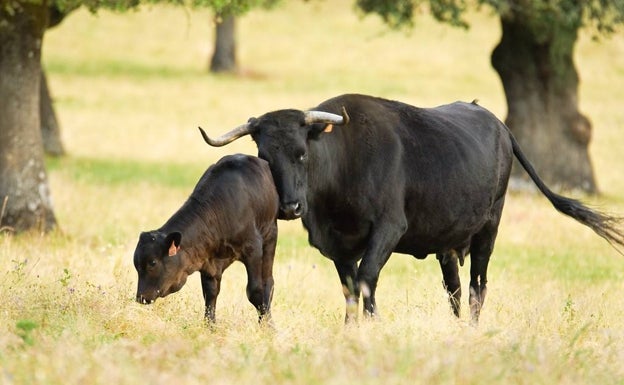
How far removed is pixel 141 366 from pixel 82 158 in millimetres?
21428

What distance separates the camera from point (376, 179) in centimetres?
954

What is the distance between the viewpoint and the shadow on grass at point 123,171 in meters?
23.2

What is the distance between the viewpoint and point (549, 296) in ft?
36.0

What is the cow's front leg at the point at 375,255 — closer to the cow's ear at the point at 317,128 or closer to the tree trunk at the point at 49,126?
the cow's ear at the point at 317,128

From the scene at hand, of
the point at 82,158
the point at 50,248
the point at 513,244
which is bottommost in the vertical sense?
the point at 82,158

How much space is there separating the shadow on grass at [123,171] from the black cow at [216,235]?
43.9 feet

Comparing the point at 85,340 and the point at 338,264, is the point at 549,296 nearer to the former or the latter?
the point at 338,264

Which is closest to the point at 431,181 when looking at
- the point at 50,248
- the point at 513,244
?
the point at 50,248

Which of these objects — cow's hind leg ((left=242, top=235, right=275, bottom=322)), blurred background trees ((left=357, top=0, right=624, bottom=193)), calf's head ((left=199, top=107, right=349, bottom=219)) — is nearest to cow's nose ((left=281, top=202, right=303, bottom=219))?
calf's head ((left=199, top=107, right=349, bottom=219))

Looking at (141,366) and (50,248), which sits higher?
(141,366)

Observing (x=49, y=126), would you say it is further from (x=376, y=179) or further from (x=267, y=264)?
(x=267, y=264)

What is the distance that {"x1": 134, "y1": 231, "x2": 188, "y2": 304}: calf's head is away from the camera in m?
8.30

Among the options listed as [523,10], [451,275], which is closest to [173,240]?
[451,275]

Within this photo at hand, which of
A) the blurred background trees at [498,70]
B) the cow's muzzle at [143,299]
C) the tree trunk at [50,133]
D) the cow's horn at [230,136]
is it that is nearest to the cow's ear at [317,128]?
Answer: the cow's horn at [230,136]
